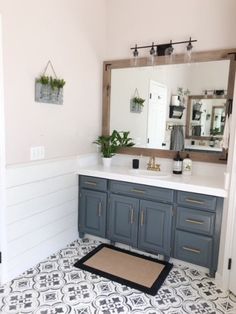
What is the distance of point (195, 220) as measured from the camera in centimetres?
250

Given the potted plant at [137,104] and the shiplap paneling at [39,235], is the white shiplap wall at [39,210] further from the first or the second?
the potted plant at [137,104]

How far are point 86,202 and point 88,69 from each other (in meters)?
1.54

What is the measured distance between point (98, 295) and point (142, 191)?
102 centimetres

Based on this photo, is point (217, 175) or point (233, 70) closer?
point (233, 70)

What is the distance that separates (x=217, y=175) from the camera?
9.10 feet

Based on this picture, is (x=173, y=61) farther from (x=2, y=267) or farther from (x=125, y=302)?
(x=2, y=267)

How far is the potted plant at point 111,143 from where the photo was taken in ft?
10.6

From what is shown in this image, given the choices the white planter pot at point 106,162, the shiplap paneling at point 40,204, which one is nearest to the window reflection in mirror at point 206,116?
the white planter pot at point 106,162

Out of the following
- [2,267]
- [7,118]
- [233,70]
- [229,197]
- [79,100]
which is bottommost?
[2,267]

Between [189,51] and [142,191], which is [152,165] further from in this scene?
[189,51]

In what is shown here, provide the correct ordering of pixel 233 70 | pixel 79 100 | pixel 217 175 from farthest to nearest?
pixel 79 100 < pixel 217 175 < pixel 233 70

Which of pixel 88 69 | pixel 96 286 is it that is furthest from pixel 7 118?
pixel 96 286

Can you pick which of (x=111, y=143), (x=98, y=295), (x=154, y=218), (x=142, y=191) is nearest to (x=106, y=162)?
(x=111, y=143)

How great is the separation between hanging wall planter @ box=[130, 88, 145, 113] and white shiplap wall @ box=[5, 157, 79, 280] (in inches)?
36.4
